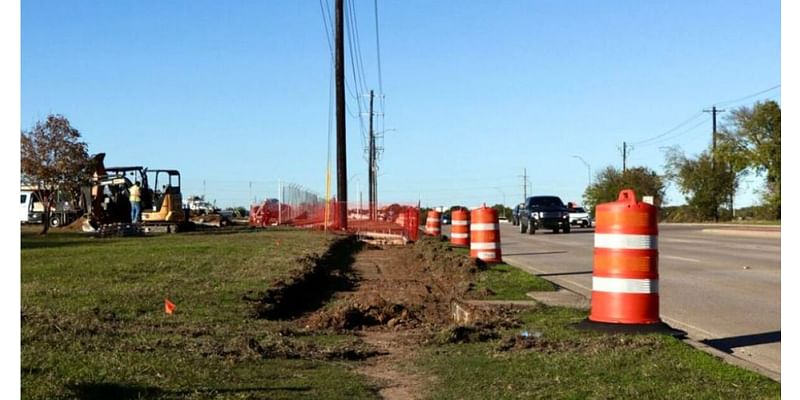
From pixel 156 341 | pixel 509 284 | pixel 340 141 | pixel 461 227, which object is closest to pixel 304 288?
pixel 509 284

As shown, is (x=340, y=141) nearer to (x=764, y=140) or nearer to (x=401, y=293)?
(x=401, y=293)

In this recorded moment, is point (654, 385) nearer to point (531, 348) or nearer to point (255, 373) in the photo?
point (531, 348)

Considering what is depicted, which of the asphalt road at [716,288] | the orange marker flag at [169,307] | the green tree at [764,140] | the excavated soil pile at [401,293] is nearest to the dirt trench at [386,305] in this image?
the excavated soil pile at [401,293]

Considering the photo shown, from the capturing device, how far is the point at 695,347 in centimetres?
775

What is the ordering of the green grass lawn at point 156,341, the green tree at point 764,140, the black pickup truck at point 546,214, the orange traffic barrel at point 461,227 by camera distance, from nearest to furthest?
the green grass lawn at point 156,341
the orange traffic barrel at point 461,227
the black pickup truck at point 546,214
the green tree at point 764,140

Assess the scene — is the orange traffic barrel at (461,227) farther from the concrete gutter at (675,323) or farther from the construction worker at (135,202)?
the construction worker at (135,202)

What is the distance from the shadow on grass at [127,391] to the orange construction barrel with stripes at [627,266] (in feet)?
12.8

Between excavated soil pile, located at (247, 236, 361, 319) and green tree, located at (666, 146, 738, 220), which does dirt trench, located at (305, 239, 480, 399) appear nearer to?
excavated soil pile, located at (247, 236, 361, 319)

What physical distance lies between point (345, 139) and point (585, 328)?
27.6 meters

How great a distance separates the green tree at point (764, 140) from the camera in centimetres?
6531

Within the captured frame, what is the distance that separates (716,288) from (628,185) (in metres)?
75.6

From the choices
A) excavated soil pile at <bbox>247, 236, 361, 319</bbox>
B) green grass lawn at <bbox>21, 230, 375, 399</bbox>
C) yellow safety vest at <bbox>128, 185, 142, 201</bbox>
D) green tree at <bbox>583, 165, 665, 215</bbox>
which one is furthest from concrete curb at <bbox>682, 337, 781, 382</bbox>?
green tree at <bbox>583, 165, 665, 215</bbox>

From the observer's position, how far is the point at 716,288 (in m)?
14.4
